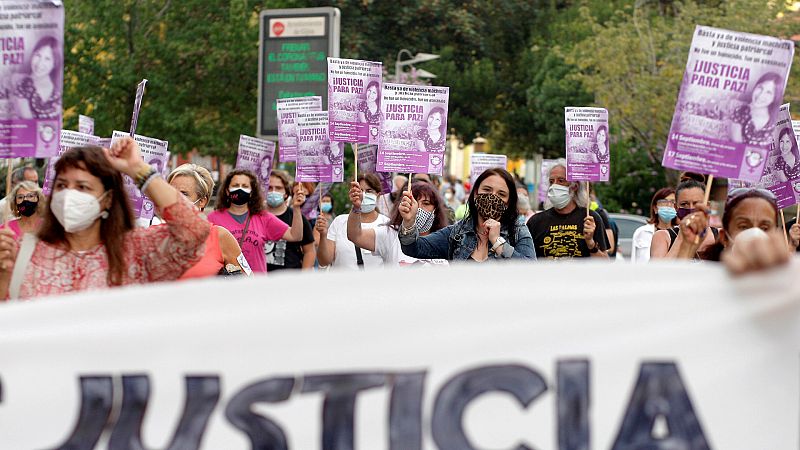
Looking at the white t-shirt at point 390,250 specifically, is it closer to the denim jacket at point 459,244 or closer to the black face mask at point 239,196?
the black face mask at point 239,196

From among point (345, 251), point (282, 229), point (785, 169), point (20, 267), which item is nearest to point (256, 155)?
point (345, 251)

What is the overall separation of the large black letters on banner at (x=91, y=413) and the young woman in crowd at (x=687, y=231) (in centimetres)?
265

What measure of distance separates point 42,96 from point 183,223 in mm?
1014

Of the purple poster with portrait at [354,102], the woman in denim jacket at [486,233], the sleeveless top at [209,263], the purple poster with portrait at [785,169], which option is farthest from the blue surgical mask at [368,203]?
the sleeveless top at [209,263]

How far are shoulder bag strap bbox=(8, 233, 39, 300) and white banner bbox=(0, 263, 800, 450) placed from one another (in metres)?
0.72

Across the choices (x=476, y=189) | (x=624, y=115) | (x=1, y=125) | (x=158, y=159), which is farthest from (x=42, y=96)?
(x=624, y=115)

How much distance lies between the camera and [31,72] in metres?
5.40

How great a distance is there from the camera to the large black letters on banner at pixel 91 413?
4098 mm

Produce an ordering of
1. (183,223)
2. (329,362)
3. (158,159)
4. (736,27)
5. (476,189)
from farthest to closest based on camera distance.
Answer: (736,27), (158,159), (476,189), (183,223), (329,362)

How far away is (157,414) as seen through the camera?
13.4 feet

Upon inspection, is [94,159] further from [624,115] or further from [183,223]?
[624,115]

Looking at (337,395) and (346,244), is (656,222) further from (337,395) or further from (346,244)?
(337,395)

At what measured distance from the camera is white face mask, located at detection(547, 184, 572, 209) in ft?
31.9

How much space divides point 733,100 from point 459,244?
1.66 m
